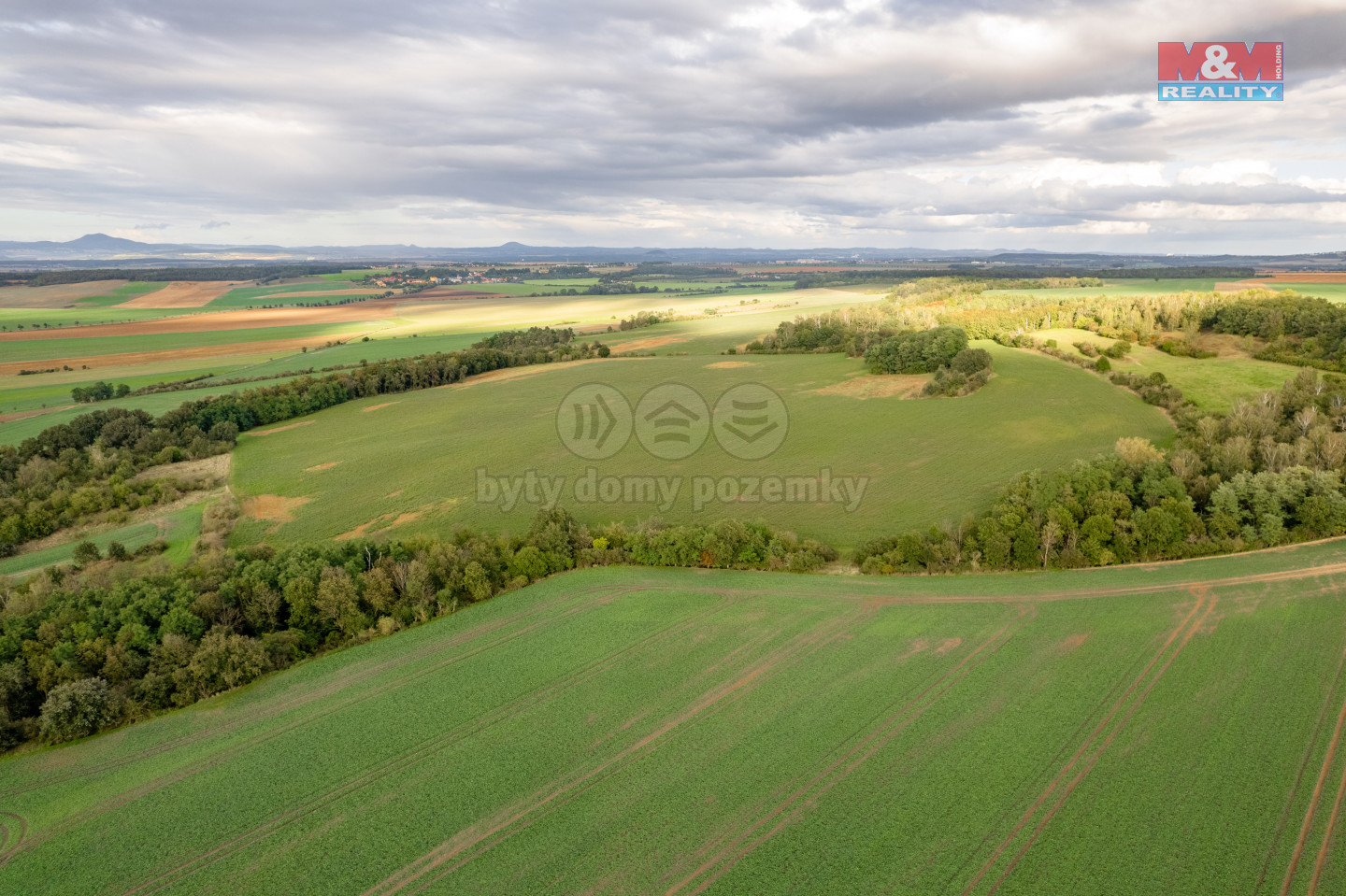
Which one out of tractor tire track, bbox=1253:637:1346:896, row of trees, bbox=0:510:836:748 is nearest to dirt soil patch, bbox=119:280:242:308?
row of trees, bbox=0:510:836:748

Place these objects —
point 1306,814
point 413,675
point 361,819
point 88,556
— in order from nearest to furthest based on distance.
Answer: point 1306,814 < point 361,819 < point 413,675 < point 88,556

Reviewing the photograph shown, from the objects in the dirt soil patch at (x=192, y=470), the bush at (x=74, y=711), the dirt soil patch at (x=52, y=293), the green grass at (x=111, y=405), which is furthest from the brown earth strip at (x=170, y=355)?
the bush at (x=74, y=711)

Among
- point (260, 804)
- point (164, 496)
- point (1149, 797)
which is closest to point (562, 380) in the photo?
point (164, 496)

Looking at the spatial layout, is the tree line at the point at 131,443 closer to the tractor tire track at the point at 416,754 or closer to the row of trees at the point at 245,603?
the row of trees at the point at 245,603

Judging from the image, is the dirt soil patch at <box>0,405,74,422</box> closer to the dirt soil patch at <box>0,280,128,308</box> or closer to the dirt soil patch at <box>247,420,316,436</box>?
the dirt soil patch at <box>247,420,316,436</box>

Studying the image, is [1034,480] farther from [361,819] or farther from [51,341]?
[51,341]

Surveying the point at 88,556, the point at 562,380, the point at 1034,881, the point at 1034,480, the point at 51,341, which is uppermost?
the point at 51,341
